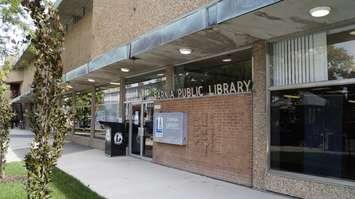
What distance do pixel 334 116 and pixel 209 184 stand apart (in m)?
3.46

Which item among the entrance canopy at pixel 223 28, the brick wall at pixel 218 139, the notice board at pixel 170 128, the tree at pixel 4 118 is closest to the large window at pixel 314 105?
the entrance canopy at pixel 223 28

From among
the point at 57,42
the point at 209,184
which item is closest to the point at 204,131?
the point at 209,184

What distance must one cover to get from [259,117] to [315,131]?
1487 millimetres

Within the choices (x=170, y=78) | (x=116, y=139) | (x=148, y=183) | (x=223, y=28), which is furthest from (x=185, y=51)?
(x=116, y=139)

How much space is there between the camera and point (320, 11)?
6.96 metres

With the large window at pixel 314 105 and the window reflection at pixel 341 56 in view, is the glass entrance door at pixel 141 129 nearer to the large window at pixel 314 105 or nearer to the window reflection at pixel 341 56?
the large window at pixel 314 105

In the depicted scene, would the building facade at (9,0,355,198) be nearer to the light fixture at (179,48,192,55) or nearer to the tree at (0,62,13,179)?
the light fixture at (179,48,192,55)

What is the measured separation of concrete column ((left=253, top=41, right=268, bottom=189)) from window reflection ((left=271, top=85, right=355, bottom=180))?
0.19 meters

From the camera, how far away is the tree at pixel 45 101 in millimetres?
5445

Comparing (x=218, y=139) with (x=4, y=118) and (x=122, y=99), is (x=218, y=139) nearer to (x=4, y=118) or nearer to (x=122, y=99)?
(x=4, y=118)

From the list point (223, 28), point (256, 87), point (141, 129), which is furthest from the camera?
point (141, 129)

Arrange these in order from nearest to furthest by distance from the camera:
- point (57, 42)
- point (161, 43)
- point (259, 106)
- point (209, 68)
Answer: point (57, 42)
point (259, 106)
point (161, 43)
point (209, 68)

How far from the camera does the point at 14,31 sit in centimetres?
1313

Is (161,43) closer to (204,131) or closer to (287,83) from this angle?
(204,131)
